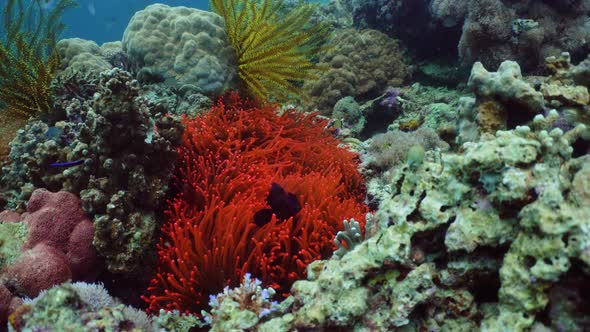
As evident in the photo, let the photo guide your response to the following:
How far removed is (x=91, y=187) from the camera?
3.31 metres

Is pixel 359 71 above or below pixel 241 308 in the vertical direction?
above

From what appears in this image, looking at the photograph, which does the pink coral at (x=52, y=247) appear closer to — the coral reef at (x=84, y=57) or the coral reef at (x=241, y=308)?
the coral reef at (x=241, y=308)

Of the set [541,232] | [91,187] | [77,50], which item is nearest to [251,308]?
[541,232]

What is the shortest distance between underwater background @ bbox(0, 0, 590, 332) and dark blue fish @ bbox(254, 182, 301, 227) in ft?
0.06

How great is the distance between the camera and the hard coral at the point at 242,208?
2990mm

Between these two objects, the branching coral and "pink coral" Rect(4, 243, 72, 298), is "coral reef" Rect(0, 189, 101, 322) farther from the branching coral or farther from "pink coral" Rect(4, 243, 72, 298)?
the branching coral

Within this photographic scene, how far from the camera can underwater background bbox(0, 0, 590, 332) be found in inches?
79.2

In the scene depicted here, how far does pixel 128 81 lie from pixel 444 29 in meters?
7.82

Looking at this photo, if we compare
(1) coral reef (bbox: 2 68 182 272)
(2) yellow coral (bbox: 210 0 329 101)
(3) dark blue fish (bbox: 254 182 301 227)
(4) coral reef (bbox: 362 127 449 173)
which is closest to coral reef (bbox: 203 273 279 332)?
(3) dark blue fish (bbox: 254 182 301 227)

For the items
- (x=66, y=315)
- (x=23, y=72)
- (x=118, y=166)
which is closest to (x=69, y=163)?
(x=118, y=166)

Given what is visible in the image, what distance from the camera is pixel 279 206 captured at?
3.36m

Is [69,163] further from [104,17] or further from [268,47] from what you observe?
[104,17]

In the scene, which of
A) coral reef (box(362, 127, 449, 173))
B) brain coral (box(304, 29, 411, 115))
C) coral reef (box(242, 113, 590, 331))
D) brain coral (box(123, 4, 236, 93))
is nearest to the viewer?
coral reef (box(242, 113, 590, 331))

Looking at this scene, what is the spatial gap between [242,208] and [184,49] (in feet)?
10.6
